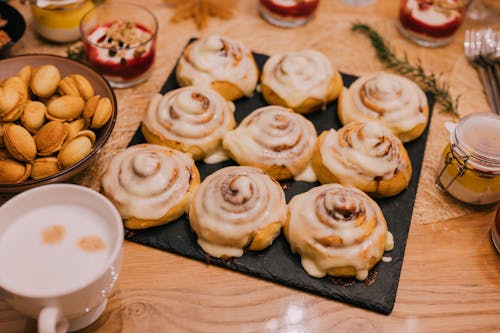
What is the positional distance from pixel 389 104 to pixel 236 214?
817 mm

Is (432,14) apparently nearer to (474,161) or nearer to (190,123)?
(474,161)

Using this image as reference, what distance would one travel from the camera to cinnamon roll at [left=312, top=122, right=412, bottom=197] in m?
1.78

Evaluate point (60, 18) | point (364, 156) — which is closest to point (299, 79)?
point (364, 156)

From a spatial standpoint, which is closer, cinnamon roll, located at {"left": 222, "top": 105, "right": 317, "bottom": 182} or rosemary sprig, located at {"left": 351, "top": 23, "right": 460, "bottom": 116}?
cinnamon roll, located at {"left": 222, "top": 105, "right": 317, "bottom": 182}

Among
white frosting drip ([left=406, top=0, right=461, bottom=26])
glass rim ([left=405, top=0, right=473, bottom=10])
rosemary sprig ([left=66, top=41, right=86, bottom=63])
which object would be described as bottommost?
rosemary sprig ([left=66, top=41, right=86, bottom=63])

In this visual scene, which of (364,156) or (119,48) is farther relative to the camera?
(119,48)

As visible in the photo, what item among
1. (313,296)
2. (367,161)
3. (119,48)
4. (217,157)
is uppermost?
(119,48)

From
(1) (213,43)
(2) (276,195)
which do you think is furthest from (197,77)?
(2) (276,195)

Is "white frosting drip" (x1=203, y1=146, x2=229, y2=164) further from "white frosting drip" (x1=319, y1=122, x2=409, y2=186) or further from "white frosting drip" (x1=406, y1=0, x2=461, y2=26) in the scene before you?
"white frosting drip" (x1=406, y1=0, x2=461, y2=26)

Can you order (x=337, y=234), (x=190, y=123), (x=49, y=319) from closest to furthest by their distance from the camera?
(x=49, y=319) < (x=337, y=234) < (x=190, y=123)

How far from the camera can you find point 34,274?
125 centimetres

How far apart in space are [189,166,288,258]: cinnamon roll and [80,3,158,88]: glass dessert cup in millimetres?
755

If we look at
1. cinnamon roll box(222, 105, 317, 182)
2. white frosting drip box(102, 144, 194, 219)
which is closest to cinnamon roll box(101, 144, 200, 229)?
white frosting drip box(102, 144, 194, 219)

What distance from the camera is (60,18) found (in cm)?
229
